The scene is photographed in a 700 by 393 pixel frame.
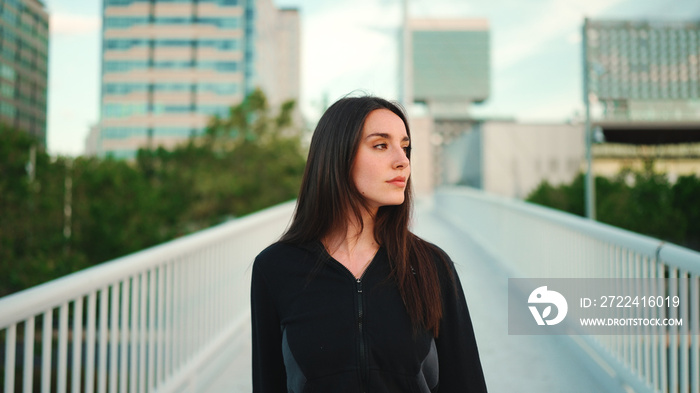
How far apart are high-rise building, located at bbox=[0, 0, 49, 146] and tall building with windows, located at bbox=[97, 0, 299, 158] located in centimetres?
1241

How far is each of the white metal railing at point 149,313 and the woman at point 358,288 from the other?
3.32 feet

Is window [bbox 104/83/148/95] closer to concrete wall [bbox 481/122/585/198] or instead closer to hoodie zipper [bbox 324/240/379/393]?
concrete wall [bbox 481/122/585/198]

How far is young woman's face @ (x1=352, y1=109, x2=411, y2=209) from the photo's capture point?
4.94 feet

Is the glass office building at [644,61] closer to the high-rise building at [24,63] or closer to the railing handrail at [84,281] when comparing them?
the railing handrail at [84,281]

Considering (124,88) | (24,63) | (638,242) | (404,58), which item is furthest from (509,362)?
(24,63)

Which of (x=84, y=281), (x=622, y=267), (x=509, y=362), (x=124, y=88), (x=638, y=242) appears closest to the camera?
(x=84, y=281)

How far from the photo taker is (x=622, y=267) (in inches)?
134

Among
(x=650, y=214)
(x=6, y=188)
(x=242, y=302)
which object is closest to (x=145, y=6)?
(x=6, y=188)

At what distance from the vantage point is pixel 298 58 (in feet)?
551

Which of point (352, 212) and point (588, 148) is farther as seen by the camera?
point (588, 148)

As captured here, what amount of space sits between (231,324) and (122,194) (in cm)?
2039

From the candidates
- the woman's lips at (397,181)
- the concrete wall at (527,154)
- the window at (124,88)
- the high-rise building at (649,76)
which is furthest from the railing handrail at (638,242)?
the window at (124,88)

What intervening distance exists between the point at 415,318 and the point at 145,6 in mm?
94009

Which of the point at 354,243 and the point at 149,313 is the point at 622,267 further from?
the point at 149,313
